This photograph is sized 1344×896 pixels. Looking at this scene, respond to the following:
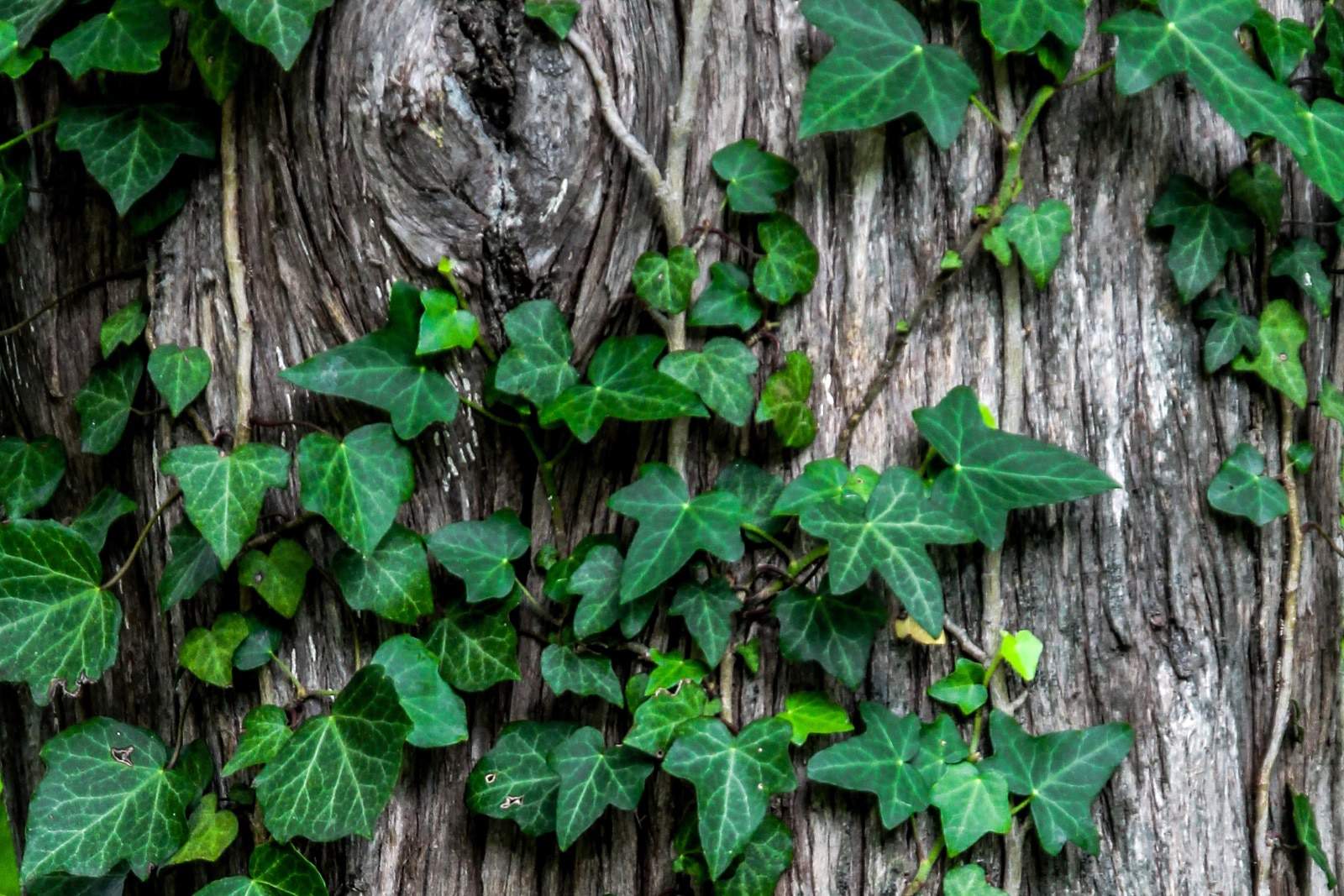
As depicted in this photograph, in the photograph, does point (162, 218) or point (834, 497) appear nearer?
point (834, 497)

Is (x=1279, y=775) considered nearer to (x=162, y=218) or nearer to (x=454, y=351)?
(x=454, y=351)

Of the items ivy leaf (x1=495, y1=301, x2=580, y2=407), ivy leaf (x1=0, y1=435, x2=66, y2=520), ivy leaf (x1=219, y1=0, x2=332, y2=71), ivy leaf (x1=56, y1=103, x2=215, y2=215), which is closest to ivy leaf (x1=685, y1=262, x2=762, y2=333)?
ivy leaf (x1=495, y1=301, x2=580, y2=407)

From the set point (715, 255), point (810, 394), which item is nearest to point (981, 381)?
point (810, 394)

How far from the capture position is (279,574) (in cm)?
133

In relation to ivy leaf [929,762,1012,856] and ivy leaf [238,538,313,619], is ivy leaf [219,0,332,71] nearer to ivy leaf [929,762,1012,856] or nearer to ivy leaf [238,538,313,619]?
ivy leaf [238,538,313,619]

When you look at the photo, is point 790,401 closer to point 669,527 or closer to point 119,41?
point 669,527

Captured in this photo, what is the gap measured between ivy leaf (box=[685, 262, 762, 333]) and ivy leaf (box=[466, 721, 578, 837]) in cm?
56

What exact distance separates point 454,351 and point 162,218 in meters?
0.46

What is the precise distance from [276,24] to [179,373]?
0.46 m

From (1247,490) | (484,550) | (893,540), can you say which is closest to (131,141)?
(484,550)

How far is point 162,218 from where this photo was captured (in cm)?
137

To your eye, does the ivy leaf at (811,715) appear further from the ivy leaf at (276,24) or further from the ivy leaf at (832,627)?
the ivy leaf at (276,24)

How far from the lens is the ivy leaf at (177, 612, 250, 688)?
1338 mm

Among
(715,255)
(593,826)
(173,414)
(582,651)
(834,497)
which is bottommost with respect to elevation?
(593,826)
